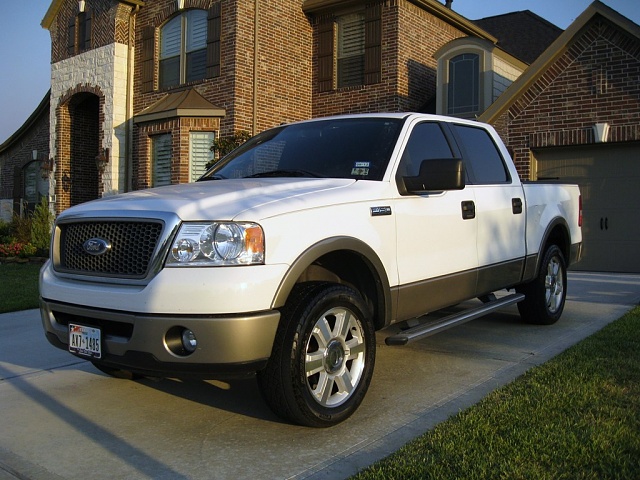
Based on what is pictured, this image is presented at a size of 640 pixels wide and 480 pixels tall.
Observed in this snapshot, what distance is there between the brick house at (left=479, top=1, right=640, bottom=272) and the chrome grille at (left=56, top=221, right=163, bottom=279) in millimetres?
9705

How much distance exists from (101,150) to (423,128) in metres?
14.2

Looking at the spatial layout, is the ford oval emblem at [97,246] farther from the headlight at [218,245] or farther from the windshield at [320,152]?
the windshield at [320,152]

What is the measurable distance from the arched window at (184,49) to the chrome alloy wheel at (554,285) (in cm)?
1157

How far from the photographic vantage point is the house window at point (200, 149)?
51.1ft

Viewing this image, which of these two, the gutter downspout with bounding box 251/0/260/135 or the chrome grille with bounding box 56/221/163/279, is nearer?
the chrome grille with bounding box 56/221/163/279

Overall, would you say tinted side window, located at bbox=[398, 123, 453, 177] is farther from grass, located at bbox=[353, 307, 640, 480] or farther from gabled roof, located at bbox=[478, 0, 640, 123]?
gabled roof, located at bbox=[478, 0, 640, 123]

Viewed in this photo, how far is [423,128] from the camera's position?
197 inches

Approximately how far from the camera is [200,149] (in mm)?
15625

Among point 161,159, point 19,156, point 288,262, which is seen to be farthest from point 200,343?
point 19,156

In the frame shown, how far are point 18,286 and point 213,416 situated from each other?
756 cm

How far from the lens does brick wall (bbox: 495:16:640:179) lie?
37.5 ft

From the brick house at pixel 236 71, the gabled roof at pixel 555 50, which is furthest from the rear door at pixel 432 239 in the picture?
the brick house at pixel 236 71

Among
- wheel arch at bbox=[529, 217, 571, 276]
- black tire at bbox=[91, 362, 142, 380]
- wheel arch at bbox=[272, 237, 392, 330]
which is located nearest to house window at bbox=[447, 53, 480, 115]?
wheel arch at bbox=[529, 217, 571, 276]

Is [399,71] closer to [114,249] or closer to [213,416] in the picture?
[213,416]
